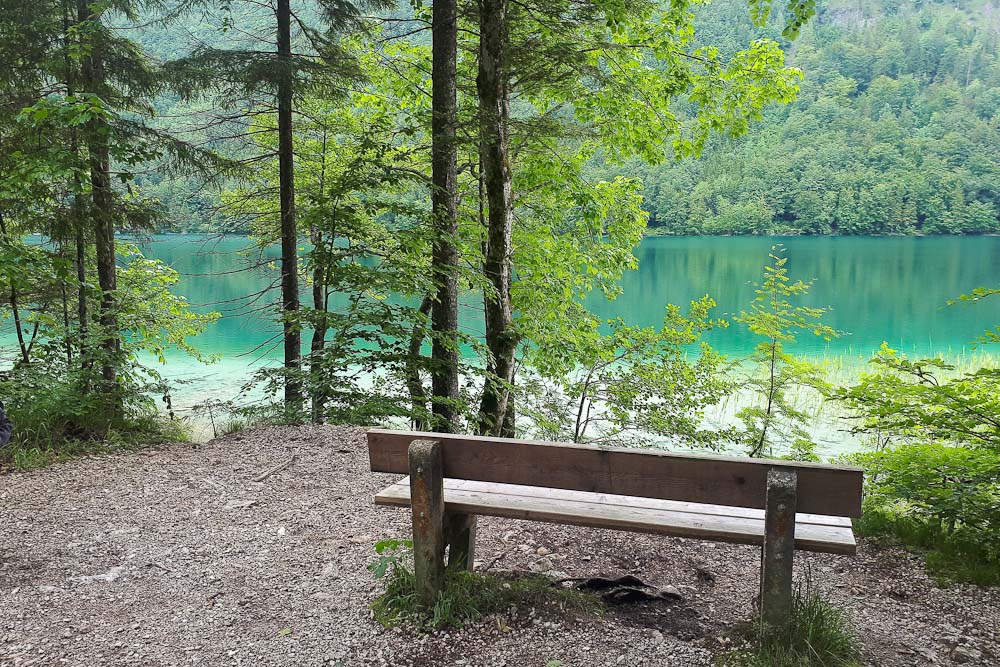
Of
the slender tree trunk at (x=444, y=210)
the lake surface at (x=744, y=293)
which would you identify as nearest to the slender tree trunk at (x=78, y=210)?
the lake surface at (x=744, y=293)

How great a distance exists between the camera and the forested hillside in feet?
207

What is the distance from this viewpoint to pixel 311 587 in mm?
3709

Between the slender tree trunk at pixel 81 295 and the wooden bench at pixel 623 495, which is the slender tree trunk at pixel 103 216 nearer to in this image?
the slender tree trunk at pixel 81 295

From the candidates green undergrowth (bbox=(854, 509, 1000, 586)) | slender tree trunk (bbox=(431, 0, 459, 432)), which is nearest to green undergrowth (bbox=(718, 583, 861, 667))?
green undergrowth (bbox=(854, 509, 1000, 586))

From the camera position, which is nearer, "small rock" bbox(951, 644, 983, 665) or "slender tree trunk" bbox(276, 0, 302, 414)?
"small rock" bbox(951, 644, 983, 665)

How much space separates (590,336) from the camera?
10188 mm

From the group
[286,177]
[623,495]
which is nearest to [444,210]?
[286,177]

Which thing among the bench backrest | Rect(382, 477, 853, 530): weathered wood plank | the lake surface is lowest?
the lake surface

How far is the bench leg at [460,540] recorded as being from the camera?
11.4 ft

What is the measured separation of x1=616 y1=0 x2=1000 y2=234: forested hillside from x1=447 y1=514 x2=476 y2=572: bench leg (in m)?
47.6

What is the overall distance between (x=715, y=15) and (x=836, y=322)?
80128mm

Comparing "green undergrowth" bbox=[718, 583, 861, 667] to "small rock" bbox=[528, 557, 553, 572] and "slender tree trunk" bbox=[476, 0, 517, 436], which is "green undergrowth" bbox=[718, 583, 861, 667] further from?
"slender tree trunk" bbox=[476, 0, 517, 436]

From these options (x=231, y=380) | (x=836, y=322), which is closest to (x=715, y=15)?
(x=836, y=322)

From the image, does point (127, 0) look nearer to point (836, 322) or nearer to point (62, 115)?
point (62, 115)
